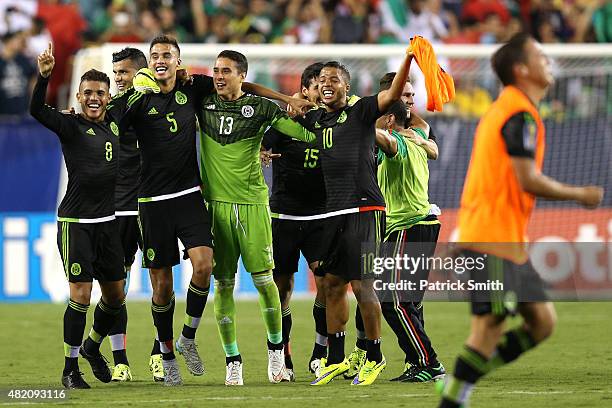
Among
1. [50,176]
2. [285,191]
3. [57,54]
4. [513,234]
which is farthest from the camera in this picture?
[57,54]

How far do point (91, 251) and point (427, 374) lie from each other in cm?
279

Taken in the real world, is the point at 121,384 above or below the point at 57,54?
below

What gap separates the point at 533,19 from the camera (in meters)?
21.9

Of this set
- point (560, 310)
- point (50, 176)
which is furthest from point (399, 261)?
point (50, 176)

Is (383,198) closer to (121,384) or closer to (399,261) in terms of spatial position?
(399,261)

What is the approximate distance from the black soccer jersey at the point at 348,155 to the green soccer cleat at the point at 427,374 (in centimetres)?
134

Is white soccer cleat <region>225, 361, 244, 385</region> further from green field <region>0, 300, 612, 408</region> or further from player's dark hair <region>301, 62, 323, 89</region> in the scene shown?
player's dark hair <region>301, 62, 323, 89</region>

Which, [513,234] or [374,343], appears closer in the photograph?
[513,234]

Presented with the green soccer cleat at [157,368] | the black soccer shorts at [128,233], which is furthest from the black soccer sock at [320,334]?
the black soccer shorts at [128,233]

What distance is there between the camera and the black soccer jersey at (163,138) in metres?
9.93

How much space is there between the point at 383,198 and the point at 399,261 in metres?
0.63

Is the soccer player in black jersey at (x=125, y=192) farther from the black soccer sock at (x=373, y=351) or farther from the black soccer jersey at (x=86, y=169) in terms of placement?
the black soccer sock at (x=373, y=351)

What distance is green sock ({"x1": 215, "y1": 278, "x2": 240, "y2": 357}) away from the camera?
394 inches

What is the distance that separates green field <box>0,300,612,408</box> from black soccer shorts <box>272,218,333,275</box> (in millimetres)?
951
